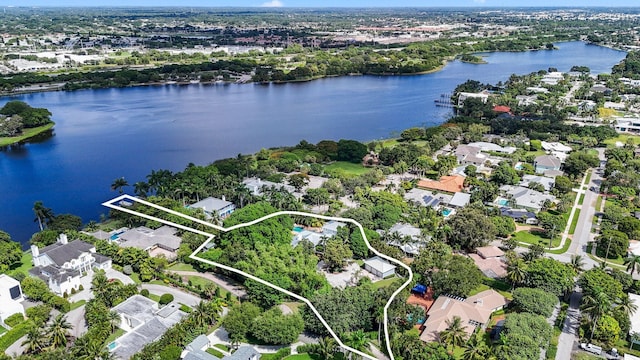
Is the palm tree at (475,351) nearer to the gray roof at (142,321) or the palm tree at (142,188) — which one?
the gray roof at (142,321)

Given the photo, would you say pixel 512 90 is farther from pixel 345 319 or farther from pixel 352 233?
pixel 345 319

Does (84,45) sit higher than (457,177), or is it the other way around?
(84,45)

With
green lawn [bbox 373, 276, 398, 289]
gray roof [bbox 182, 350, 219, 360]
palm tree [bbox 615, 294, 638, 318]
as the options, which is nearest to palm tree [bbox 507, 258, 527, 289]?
palm tree [bbox 615, 294, 638, 318]

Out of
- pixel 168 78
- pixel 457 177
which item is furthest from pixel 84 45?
pixel 457 177

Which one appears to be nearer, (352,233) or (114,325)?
(114,325)

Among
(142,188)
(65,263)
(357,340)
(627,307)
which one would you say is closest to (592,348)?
(627,307)

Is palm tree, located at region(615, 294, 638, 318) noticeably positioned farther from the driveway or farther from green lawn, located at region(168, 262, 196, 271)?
the driveway

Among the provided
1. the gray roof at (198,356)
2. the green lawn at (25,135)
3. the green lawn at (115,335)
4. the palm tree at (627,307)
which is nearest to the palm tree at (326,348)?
the gray roof at (198,356)
